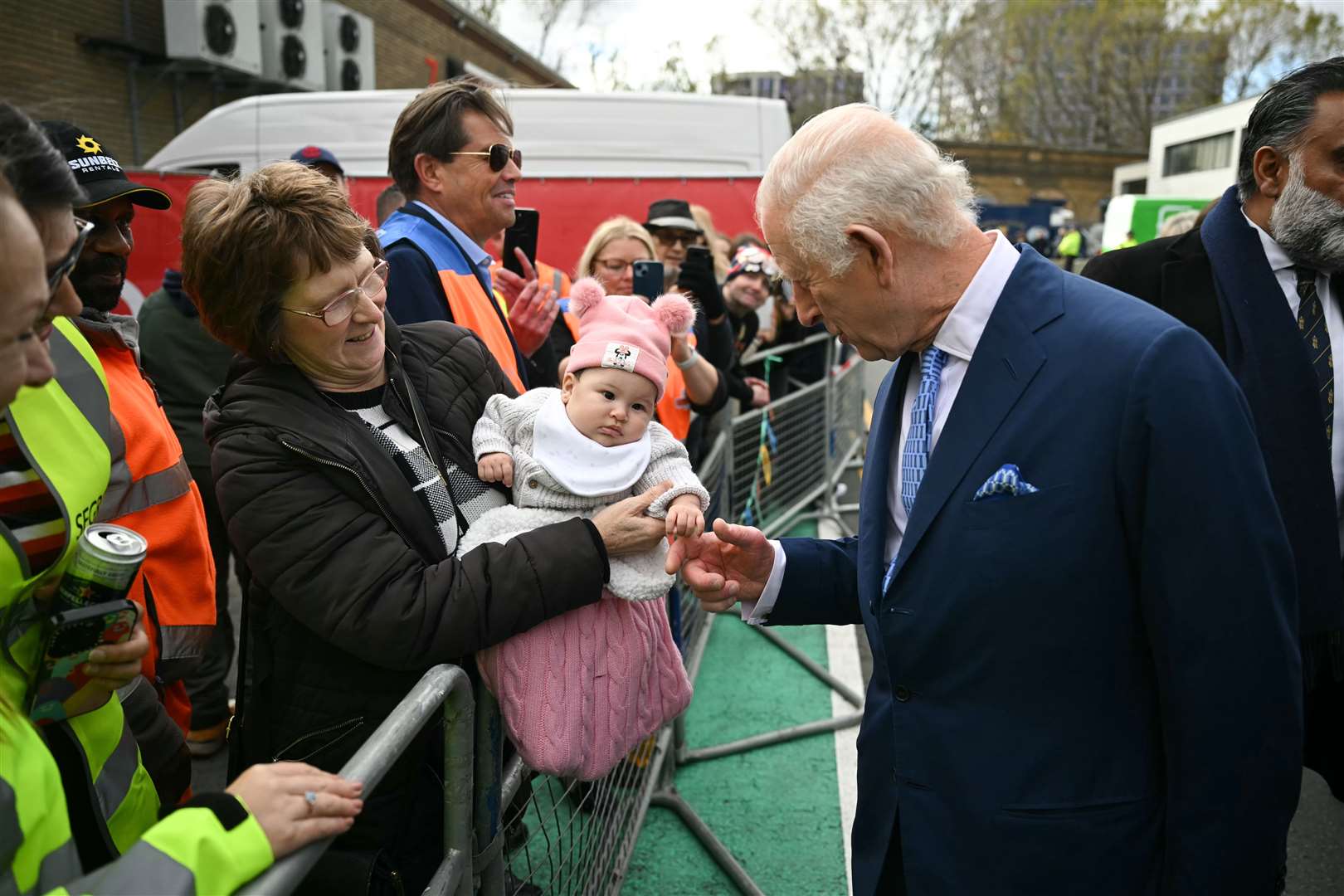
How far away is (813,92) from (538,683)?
4333cm

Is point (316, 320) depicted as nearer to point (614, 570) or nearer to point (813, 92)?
point (614, 570)

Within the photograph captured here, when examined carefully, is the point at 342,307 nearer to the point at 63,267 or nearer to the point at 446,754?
the point at 63,267

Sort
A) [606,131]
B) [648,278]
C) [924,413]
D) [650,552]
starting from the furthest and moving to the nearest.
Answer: [606,131] → [648,278] → [650,552] → [924,413]

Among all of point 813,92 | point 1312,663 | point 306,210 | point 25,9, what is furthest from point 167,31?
point 813,92

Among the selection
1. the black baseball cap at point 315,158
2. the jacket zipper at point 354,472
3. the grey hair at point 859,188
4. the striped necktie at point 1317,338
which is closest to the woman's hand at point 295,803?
the jacket zipper at point 354,472

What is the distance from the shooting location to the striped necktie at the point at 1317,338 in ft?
8.09

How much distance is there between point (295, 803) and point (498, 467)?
0.85 meters

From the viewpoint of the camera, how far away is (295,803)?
1.15 metres

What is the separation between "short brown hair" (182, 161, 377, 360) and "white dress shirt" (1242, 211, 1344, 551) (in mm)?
2395

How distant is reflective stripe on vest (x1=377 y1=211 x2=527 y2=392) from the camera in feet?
9.36

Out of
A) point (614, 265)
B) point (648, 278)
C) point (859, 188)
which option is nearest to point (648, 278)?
point (648, 278)

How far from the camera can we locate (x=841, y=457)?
802 cm

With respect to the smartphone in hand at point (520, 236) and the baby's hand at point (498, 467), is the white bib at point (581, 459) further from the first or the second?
the smartphone in hand at point (520, 236)

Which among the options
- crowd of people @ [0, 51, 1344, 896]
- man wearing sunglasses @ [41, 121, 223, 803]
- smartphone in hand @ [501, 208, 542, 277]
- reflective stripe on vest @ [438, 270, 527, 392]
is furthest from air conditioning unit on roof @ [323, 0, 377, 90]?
crowd of people @ [0, 51, 1344, 896]
